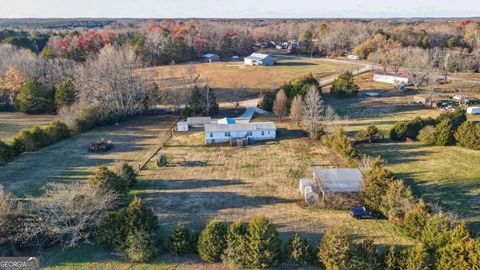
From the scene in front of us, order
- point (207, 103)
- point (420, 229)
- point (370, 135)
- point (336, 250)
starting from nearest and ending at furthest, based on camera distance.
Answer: point (336, 250)
point (420, 229)
point (370, 135)
point (207, 103)

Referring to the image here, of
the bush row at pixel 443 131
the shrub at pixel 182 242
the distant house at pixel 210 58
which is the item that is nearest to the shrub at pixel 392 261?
the shrub at pixel 182 242

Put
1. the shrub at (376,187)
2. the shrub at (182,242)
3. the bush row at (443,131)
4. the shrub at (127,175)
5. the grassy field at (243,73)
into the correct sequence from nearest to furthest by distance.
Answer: the shrub at (182,242) < the shrub at (376,187) < the shrub at (127,175) < the bush row at (443,131) < the grassy field at (243,73)

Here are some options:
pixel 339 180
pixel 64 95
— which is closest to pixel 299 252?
pixel 339 180

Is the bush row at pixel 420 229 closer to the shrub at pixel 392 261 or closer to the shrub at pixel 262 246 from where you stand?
the shrub at pixel 392 261

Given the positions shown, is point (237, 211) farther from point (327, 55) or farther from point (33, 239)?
point (327, 55)

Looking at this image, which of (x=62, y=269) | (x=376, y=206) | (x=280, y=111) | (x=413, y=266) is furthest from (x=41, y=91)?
(x=413, y=266)

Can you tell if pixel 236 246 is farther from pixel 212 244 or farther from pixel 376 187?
pixel 376 187
